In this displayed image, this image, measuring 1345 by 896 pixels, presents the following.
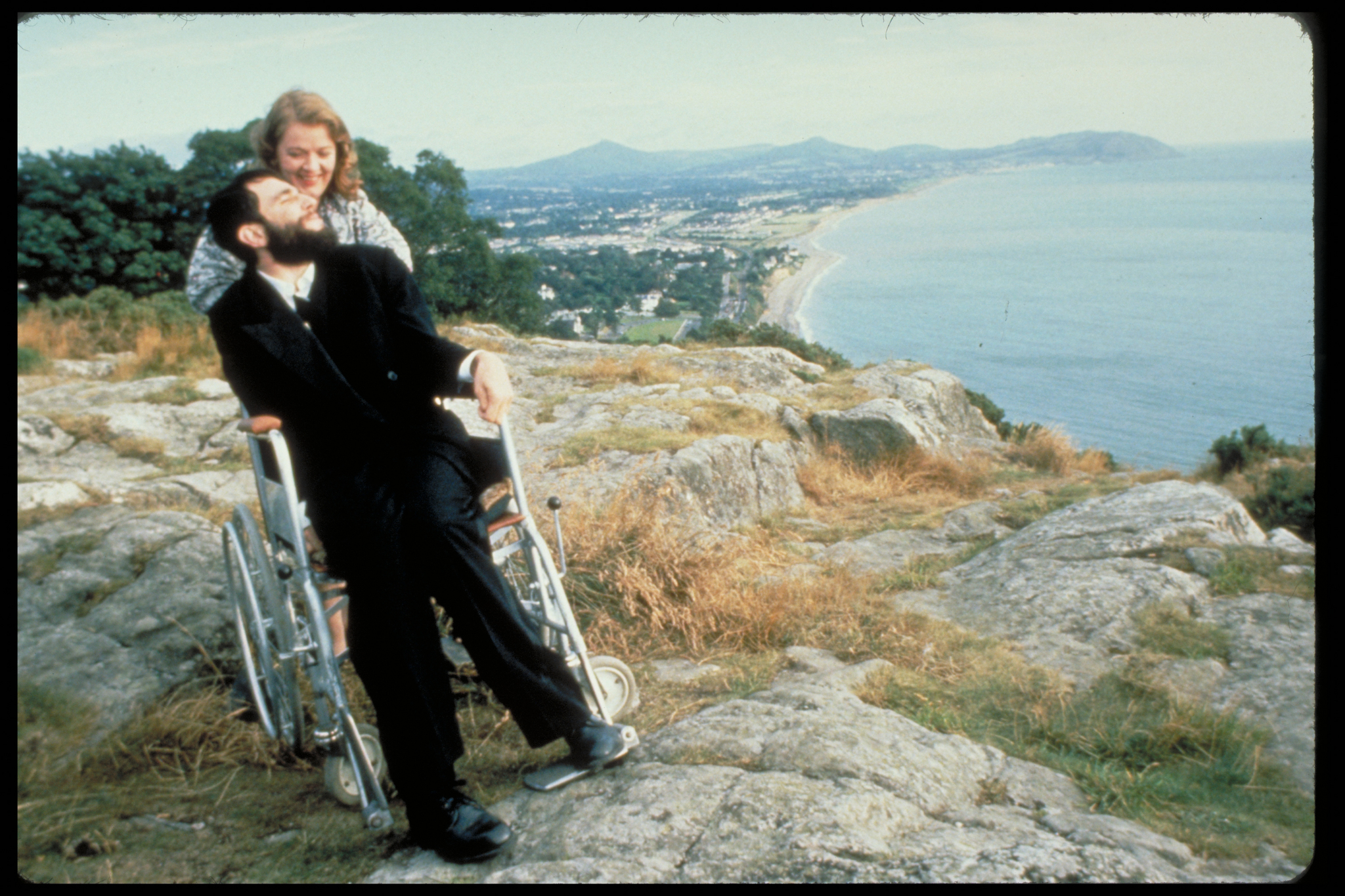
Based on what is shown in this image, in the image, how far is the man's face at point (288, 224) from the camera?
2584 mm

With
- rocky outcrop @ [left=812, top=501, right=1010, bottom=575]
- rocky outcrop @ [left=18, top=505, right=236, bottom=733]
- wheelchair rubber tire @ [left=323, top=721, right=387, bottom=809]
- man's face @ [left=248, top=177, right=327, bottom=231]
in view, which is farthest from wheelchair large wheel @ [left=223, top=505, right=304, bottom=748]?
rocky outcrop @ [left=812, top=501, right=1010, bottom=575]

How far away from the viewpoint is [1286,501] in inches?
283

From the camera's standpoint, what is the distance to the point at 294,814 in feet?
8.19

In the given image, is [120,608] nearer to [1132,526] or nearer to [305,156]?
[305,156]

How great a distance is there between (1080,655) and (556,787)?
2.49m

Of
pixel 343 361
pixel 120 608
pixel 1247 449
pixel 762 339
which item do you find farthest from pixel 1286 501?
pixel 762 339

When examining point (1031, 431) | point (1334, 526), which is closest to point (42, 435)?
point (1334, 526)

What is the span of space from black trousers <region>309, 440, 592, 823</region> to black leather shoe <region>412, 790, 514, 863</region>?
50 mm

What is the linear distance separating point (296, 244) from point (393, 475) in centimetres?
82

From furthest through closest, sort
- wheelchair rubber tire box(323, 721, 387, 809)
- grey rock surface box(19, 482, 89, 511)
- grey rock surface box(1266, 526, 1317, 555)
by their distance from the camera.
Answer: grey rock surface box(1266, 526, 1317, 555), grey rock surface box(19, 482, 89, 511), wheelchair rubber tire box(323, 721, 387, 809)

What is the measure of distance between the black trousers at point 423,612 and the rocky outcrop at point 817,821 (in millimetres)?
263

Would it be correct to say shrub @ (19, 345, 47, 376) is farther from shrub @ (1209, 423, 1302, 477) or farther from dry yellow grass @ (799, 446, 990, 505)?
shrub @ (1209, 423, 1302, 477)

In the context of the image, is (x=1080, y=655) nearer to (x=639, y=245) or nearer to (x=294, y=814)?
(x=294, y=814)

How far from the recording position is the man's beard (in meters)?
2.59
